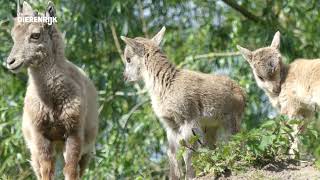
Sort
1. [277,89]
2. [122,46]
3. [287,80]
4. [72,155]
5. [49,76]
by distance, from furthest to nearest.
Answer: [122,46]
[277,89]
[287,80]
[49,76]
[72,155]

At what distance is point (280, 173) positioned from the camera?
9.28 m

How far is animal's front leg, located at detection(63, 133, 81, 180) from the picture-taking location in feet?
33.2

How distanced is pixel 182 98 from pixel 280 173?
2125 mm

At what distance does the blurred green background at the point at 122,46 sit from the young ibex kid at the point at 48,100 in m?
4.32

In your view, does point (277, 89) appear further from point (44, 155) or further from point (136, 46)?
point (44, 155)

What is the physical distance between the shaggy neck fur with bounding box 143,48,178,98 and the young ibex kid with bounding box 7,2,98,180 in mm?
1172

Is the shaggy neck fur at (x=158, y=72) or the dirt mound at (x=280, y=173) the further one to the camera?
the shaggy neck fur at (x=158, y=72)

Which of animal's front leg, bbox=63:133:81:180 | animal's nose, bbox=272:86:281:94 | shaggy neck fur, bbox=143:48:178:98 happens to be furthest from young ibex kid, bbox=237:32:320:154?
animal's front leg, bbox=63:133:81:180

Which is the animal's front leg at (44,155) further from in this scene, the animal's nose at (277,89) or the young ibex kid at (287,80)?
the animal's nose at (277,89)

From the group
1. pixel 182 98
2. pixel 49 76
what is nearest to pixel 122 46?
pixel 182 98

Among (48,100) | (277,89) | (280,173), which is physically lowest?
(280,173)

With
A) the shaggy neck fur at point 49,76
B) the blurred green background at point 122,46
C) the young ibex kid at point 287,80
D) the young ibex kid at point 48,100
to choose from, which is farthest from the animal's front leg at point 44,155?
the blurred green background at point 122,46

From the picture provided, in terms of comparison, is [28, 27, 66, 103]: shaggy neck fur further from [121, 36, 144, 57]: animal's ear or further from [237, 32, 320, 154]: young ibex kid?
[237, 32, 320, 154]: young ibex kid

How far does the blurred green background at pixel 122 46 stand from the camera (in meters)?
15.9
